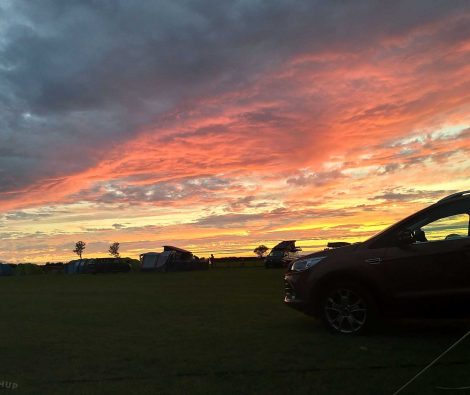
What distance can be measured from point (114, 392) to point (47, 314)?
7.25m

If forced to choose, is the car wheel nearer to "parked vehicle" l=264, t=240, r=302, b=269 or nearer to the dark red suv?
the dark red suv

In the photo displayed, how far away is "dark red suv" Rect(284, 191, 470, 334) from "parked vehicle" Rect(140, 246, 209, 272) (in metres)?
39.1

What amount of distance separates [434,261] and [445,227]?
0.56m

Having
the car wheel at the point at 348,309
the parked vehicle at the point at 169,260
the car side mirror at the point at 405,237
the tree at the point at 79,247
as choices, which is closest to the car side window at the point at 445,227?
the car side mirror at the point at 405,237

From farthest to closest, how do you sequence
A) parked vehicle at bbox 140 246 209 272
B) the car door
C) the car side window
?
parked vehicle at bbox 140 246 209 272
the car side window
the car door

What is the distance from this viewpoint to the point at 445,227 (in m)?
7.93

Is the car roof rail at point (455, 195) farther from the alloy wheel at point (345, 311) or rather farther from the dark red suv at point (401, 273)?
the alloy wheel at point (345, 311)

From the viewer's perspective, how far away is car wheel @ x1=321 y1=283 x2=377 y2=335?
8023 mm

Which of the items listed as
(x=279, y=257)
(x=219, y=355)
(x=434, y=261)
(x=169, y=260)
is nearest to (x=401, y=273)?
(x=434, y=261)

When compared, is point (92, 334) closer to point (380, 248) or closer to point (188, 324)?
point (188, 324)

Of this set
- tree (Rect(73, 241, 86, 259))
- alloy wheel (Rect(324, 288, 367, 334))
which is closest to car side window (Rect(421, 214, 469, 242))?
alloy wheel (Rect(324, 288, 367, 334))

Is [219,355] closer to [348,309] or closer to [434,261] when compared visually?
[348,309]

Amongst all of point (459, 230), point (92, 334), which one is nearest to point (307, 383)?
point (459, 230)

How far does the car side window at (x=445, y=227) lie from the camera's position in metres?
7.84
